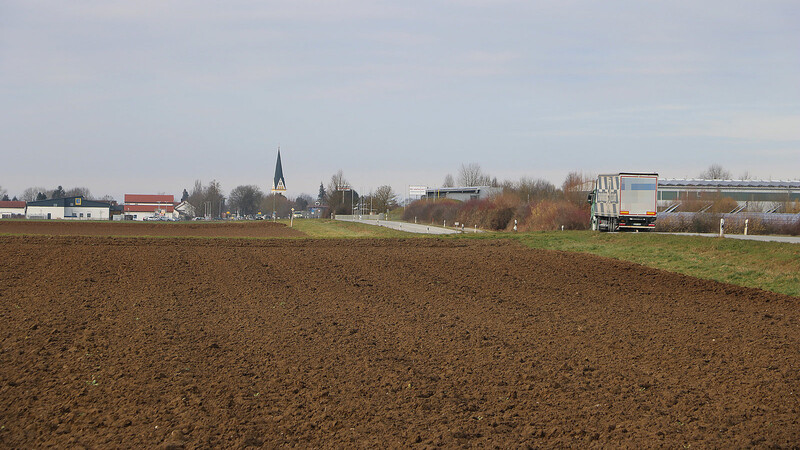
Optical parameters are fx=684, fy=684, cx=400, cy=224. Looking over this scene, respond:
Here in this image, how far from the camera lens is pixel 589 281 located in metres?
19.4

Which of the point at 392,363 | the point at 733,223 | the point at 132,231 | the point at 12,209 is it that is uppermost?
the point at 12,209

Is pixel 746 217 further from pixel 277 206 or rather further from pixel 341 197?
pixel 277 206

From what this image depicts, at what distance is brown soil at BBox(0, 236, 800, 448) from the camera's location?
6.66m

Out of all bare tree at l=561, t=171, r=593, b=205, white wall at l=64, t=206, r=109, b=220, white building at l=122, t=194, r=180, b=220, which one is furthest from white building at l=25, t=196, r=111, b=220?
bare tree at l=561, t=171, r=593, b=205

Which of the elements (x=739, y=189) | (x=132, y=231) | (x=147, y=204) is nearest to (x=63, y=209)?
(x=147, y=204)

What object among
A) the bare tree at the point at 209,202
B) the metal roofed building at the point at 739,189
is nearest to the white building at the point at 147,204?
the bare tree at the point at 209,202

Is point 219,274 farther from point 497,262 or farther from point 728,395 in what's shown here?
point 728,395

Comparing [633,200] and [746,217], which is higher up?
[633,200]

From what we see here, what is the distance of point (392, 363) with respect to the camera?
923cm

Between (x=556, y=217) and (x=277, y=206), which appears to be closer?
(x=556, y=217)

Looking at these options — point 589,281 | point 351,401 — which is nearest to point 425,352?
point 351,401

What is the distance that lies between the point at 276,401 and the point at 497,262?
17.8m

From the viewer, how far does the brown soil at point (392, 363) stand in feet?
21.9

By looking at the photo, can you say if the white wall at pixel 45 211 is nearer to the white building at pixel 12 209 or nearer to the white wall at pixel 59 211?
the white wall at pixel 59 211
